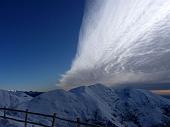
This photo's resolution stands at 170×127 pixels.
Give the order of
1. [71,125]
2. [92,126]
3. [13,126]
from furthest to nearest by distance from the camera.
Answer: [71,125] < [13,126] < [92,126]

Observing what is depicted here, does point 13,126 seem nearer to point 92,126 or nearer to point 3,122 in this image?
point 3,122

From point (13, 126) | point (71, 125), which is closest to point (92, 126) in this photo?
point (13, 126)

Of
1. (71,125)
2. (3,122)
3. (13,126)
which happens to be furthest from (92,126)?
(71,125)

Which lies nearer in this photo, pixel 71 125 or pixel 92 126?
pixel 92 126

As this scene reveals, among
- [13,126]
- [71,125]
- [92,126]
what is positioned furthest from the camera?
[71,125]

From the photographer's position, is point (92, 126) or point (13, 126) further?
point (13, 126)

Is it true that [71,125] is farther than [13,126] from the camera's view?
Yes

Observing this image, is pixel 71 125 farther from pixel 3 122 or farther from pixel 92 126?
pixel 92 126
